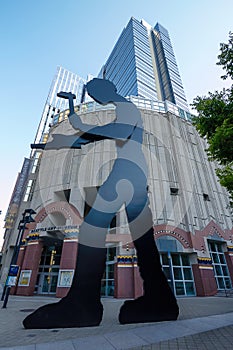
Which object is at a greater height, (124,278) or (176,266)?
(176,266)

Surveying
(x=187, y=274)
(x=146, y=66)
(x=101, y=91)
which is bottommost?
(x=187, y=274)

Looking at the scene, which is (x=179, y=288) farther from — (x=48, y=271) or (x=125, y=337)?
(x=125, y=337)

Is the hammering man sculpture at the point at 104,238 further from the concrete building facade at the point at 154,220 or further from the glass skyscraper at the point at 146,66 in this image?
the glass skyscraper at the point at 146,66

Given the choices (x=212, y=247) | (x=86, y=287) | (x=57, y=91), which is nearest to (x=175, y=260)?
(x=212, y=247)

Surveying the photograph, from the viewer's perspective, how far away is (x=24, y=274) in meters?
16.7

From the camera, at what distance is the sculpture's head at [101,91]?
7.47 m

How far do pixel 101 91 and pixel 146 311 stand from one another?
7825mm

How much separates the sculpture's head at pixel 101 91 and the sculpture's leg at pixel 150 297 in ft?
16.1

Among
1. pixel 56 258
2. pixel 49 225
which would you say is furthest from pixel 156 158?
pixel 56 258

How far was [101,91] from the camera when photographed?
299 inches

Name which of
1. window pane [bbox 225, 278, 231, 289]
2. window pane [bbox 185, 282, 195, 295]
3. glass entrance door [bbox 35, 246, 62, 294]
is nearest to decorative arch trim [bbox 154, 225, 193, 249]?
window pane [bbox 185, 282, 195, 295]

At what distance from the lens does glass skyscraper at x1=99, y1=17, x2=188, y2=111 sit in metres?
69.1

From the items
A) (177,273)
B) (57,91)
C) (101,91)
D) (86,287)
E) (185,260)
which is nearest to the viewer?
(86,287)

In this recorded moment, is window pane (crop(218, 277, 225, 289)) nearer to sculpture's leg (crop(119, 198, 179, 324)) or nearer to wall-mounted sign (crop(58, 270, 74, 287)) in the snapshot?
wall-mounted sign (crop(58, 270, 74, 287))
